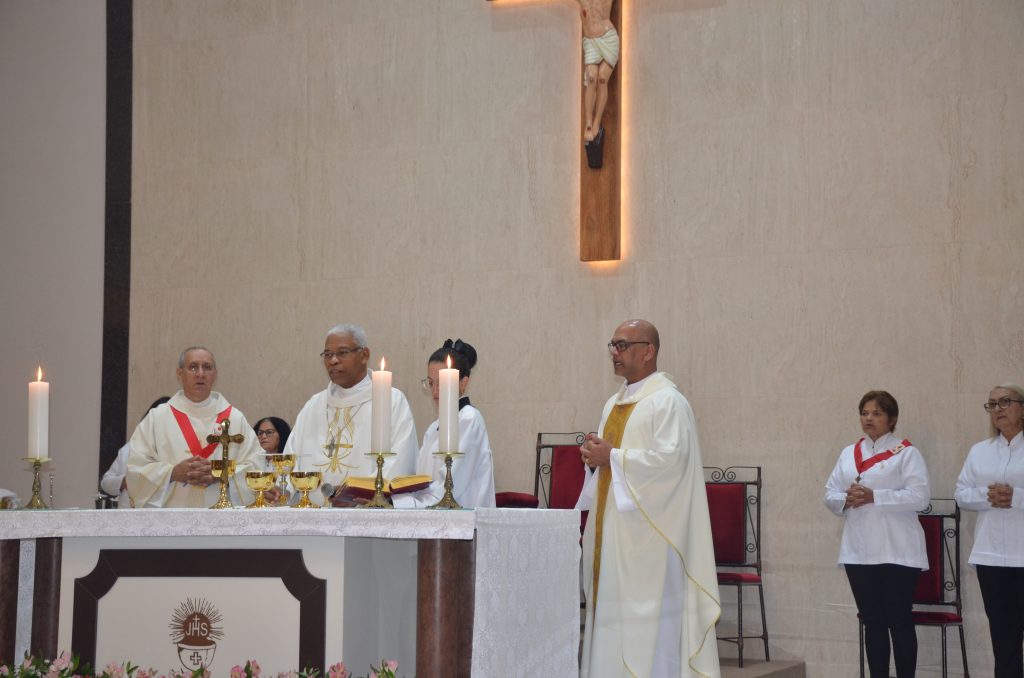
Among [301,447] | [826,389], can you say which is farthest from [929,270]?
[301,447]

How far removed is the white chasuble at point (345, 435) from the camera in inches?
196

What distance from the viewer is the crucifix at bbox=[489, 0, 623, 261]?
7477mm

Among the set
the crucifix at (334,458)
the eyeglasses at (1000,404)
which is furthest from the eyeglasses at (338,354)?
the eyeglasses at (1000,404)

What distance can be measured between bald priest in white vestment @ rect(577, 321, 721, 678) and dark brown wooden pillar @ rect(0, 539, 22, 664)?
2407 mm

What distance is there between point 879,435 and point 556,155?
266 cm

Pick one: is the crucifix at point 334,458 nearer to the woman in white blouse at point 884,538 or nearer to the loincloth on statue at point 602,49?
the woman in white blouse at point 884,538

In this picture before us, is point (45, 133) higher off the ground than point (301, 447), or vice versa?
point (45, 133)

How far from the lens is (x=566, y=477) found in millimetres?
7340

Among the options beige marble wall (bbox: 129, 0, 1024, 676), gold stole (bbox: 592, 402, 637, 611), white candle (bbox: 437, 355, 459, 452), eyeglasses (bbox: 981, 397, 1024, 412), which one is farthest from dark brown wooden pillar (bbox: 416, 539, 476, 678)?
beige marble wall (bbox: 129, 0, 1024, 676)

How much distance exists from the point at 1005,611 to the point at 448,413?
3717 mm

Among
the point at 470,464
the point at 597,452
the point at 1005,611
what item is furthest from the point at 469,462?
the point at 1005,611

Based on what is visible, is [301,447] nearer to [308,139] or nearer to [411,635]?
[411,635]

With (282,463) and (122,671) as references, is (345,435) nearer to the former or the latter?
(282,463)

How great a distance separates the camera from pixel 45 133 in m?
8.91
